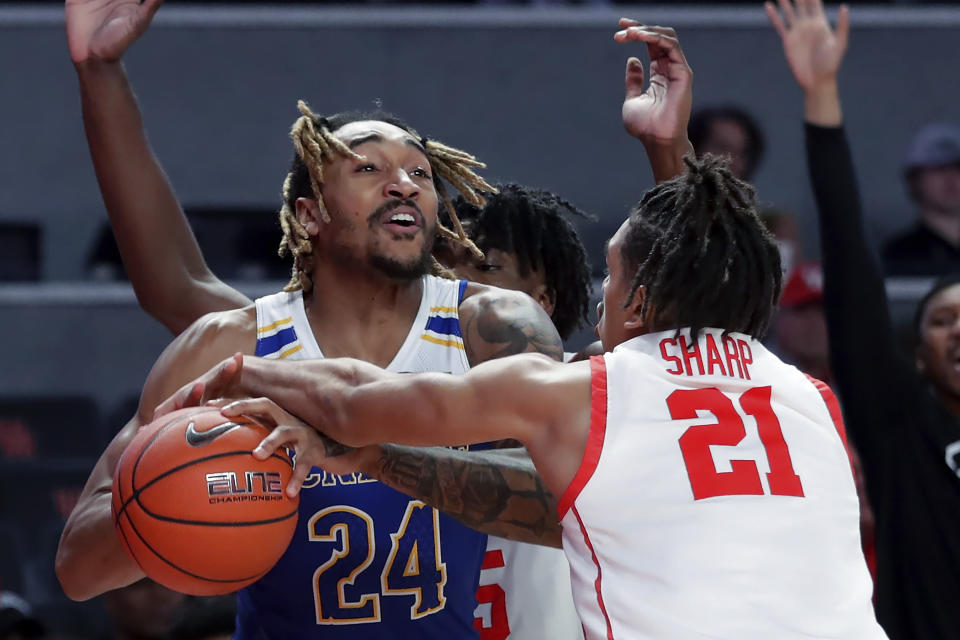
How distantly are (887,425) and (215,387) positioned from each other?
86.3 inches

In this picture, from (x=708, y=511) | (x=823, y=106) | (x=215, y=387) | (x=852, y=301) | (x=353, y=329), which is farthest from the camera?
(x=823, y=106)

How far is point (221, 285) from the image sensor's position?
13.9ft

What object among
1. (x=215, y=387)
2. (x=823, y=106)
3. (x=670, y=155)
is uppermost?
(x=823, y=106)

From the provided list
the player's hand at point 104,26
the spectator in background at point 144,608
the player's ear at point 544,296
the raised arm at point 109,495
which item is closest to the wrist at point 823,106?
the player's ear at point 544,296

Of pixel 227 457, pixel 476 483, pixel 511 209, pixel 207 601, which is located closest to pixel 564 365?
pixel 476 483

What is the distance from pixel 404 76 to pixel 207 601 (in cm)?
371

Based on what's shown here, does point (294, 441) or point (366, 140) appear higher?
point (366, 140)

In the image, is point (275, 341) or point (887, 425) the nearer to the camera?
point (275, 341)

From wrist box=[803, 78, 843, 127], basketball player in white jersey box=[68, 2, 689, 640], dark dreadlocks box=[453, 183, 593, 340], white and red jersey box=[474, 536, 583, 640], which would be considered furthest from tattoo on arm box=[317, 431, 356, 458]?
wrist box=[803, 78, 843, 127]

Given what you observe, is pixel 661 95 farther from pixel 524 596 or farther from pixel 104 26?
pixel 104 26

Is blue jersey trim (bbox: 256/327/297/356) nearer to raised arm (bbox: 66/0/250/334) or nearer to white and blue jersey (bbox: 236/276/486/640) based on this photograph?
white and blue jersey (bbox: 236/276/486/640)

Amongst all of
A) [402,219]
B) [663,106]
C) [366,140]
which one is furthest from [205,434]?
[663,106]

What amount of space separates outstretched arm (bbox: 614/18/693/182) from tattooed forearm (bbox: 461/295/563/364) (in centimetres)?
67

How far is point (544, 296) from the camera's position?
4.33 m
